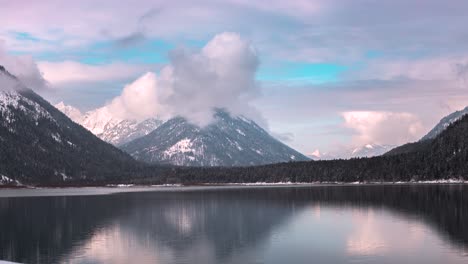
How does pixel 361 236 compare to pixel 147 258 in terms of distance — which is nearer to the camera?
pixel 147 258

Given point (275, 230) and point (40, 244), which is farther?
point (275, 230)

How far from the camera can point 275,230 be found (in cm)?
8450

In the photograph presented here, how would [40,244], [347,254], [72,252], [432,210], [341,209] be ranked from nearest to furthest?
[347,254] < [72,252] < [40,244] < [432,210] < [341,209]

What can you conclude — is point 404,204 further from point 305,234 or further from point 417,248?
point 417,248

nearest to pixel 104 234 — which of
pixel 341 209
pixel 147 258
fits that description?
pixel 147 258

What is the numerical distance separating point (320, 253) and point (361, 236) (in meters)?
15.6

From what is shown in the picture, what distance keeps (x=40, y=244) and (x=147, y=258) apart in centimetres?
1986

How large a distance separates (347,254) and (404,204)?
231 feet

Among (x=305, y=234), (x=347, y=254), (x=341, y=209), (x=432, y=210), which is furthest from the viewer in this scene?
(x=341, y=209)

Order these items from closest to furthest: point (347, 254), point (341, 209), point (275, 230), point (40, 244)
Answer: point (347, 254) < point (40, 244) < point (275, 230) < point (341, 209)

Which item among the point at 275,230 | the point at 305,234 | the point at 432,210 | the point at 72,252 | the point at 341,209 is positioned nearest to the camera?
the point at 72,252

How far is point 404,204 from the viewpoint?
126062 mm

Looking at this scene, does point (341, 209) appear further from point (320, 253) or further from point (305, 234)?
point (320, 253)

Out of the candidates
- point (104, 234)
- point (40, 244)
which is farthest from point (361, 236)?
point (40, 244)
